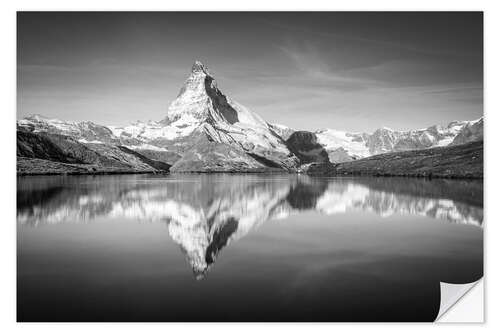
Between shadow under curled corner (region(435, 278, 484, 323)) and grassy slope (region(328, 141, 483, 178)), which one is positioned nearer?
shadow under curled corner (region(435, 278, 484, 323))

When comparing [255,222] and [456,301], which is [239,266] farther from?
[255,222]

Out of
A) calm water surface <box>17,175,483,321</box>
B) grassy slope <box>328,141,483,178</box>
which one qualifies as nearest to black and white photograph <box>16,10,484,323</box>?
calm water surface <box>17,175,483,321</box>

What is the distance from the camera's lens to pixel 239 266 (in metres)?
17.3

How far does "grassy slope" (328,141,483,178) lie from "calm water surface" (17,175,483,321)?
7864cm

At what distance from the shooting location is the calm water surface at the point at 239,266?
1307 cm

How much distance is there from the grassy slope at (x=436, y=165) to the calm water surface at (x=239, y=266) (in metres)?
78.6

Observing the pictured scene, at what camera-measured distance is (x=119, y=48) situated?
2122 cm

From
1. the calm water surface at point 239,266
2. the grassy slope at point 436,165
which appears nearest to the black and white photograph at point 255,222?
the calm water surface at point 239,266

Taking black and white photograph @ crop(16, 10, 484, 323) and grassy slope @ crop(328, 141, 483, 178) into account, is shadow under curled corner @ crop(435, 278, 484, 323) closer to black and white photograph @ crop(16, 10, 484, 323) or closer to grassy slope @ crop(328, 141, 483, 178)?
black and white photograph @ crop(16, 10, 484, 323)

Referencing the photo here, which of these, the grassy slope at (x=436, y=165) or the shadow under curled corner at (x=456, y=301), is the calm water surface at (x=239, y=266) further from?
the grassy slope at (x=436, y=165)

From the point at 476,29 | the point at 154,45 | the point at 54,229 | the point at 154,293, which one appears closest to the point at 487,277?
the point at 476,29

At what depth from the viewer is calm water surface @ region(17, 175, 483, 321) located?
13.1 m

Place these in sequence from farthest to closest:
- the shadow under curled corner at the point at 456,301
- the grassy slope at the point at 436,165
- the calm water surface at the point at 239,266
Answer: the grassy slope at the point at 436,165, the shadow under curled corner at the point at 456,301, the calm water surface at the point at 239,266
